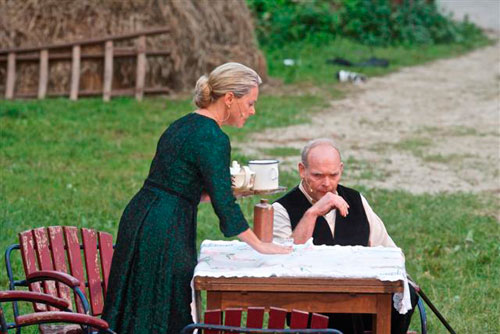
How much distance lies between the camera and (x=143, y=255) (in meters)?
4.36

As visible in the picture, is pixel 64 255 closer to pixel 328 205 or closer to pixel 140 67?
pixel 328 205

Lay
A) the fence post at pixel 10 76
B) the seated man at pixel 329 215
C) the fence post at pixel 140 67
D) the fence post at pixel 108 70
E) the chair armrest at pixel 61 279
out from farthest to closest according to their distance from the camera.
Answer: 1. the fence post at pixel 140 67
2. the fence post at pixel 108 70
3. the fence post at pixel 10 76
4. the seated man at pixel 329 215
5. the chair armrest at pixel 61 279

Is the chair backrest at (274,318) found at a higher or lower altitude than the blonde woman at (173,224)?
lower

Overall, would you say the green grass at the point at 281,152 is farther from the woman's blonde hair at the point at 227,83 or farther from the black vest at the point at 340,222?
the woman's blonde hair at the point at 227,83

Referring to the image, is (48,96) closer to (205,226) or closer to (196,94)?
(205,226)

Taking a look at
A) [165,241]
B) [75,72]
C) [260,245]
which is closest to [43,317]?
[165,241]

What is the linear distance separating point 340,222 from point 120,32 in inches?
433

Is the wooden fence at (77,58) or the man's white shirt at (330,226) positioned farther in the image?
the wooden fence at (77,58)

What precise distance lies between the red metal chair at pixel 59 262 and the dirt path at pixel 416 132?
18.5 feet

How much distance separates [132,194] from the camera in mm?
9625

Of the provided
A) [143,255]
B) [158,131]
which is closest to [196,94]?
[143,255]

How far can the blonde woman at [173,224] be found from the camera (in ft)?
14.1

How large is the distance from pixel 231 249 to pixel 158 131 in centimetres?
837

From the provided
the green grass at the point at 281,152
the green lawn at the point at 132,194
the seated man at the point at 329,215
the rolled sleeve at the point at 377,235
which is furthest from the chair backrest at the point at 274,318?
the green grass at the point at 281,152
